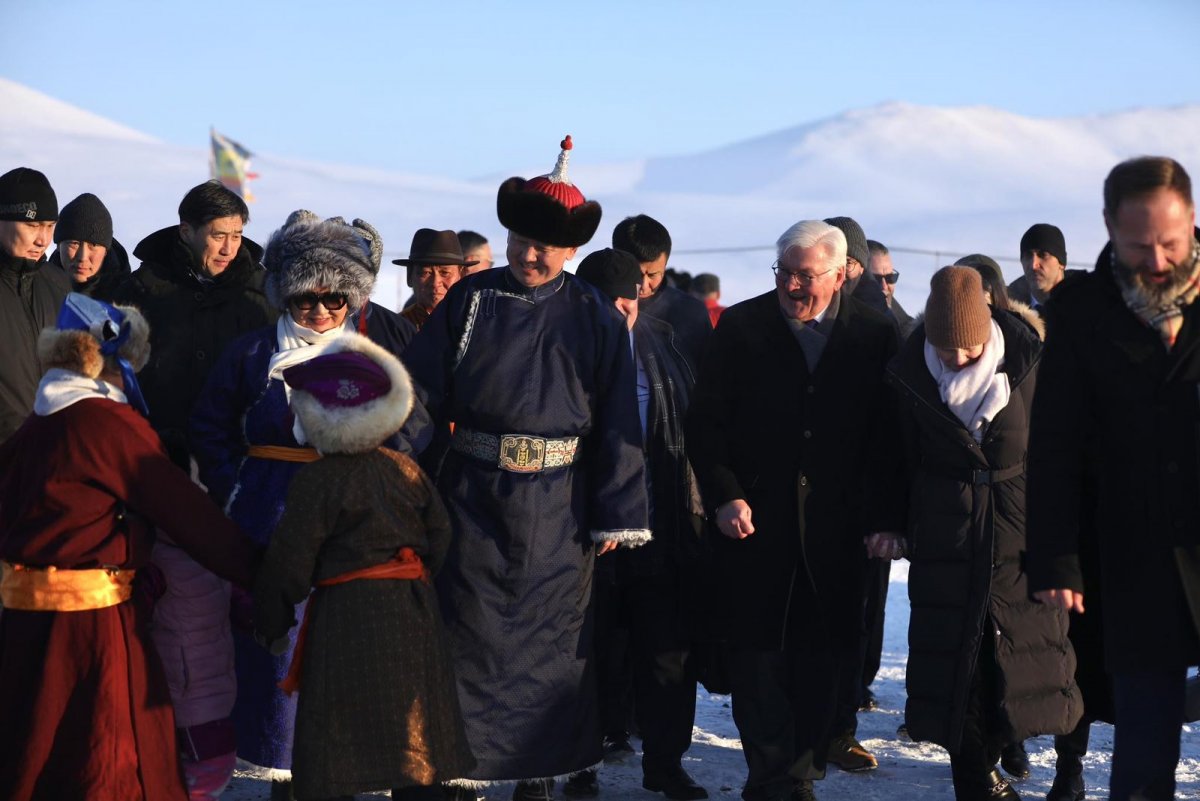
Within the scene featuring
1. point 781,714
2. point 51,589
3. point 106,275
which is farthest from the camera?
point 106,275

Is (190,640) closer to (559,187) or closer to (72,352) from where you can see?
(72,352)

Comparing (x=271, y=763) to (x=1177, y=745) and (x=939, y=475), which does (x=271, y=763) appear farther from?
(x=1177, y=745)

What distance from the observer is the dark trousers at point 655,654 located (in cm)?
542

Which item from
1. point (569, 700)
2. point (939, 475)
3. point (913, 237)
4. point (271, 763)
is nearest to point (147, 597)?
point (271, 763)

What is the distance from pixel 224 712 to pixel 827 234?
8.10 ft

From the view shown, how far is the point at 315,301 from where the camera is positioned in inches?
189

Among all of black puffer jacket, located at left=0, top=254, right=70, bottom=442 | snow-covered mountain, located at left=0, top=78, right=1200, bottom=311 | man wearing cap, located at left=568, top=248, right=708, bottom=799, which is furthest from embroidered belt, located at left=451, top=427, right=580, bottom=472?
snow-covered mountain, located at left=0, top=78, right=1200, bottom=311

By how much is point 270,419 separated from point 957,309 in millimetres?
2159

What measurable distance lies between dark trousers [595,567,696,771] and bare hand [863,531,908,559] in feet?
2.46

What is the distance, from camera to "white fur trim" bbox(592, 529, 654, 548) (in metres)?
4.98

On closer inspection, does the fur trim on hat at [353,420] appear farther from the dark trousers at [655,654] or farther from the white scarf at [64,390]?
the dark trousers at [655,654]

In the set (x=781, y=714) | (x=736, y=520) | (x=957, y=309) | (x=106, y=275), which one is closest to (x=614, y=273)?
(x=736, y=520)

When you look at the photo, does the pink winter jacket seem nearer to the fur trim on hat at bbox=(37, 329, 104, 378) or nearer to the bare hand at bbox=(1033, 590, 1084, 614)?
the fur trim on hat at bbox=(37, 329, 104, 378)

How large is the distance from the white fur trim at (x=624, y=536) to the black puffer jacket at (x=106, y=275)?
8.12 ft
